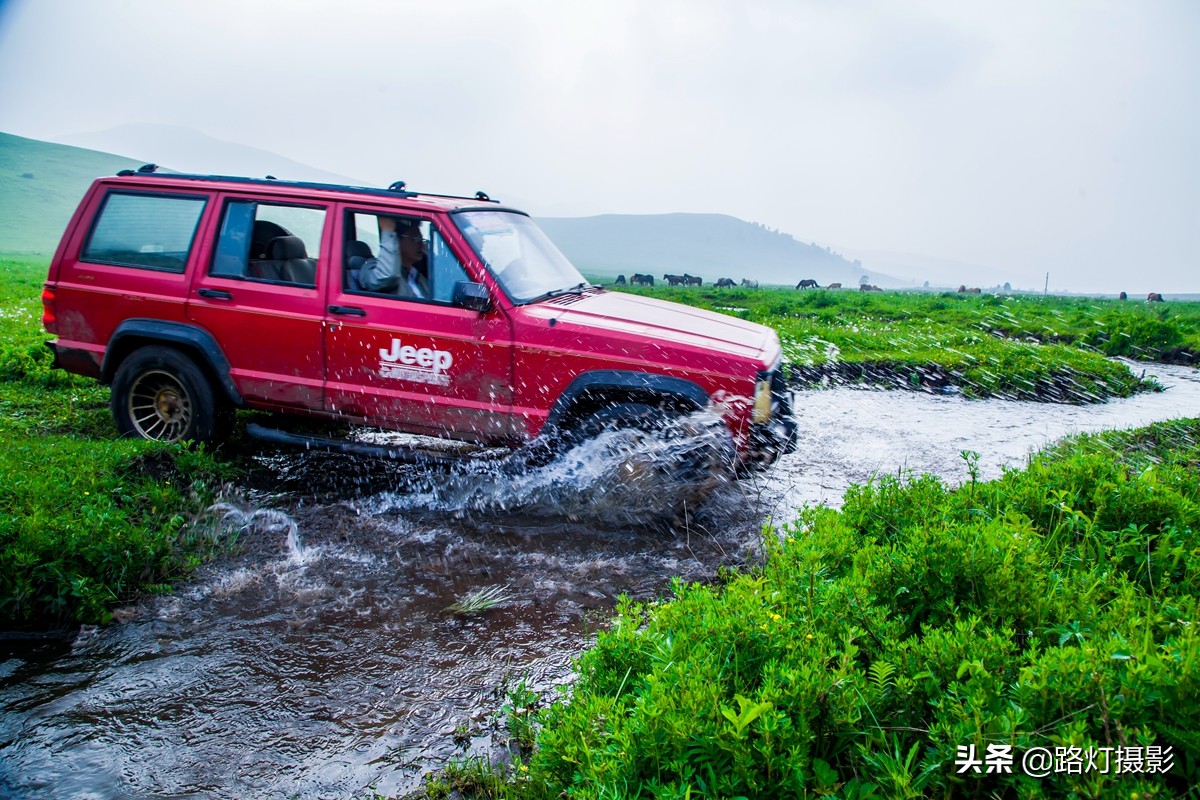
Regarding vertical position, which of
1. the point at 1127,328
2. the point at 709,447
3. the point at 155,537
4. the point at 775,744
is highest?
the point at 1127,328

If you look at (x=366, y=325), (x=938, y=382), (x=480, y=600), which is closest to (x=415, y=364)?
(x=366, y=325)

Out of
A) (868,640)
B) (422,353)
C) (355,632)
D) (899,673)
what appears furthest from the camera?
(422,353)

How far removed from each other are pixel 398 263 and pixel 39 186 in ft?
244

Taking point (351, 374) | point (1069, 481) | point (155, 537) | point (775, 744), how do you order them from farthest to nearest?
point (351, 374), point (155, 537), point (1069, 481), point (775, 744)

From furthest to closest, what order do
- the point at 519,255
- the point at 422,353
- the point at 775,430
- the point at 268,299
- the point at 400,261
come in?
the point at 519,255 < the point at 268,299 < the point at 400,261 < the point at 422,353 < the point at 775,430

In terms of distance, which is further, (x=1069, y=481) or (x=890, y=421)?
(x=890, y=421)

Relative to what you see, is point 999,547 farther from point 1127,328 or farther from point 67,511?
point 1127,328

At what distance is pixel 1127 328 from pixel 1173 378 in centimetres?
330

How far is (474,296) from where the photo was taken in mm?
5172

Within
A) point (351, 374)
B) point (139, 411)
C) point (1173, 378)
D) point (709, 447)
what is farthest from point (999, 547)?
point (1173, 378)

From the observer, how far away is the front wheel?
231 inches

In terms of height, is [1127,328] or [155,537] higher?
[1127,328]

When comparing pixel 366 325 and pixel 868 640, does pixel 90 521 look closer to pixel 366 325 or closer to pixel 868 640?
pixel 366 325

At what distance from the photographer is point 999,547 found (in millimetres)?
2838
